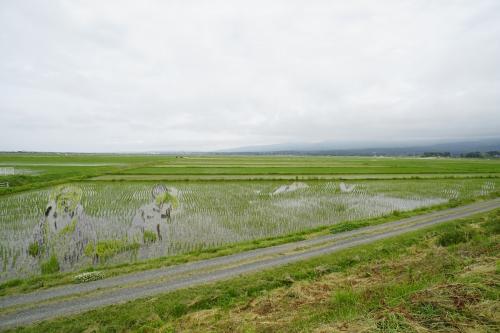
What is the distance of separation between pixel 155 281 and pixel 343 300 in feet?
17.3

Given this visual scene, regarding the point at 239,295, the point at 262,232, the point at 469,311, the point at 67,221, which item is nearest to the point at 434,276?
the point at 469,311

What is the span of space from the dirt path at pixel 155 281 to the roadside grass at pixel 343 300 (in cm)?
51

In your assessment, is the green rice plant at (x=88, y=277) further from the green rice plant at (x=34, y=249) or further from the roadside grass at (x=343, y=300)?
the green rice plant at (x=34, y=249)

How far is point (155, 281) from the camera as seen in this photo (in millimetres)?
7242

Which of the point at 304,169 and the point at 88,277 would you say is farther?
the point at 304,169

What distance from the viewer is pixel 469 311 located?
3.40 m

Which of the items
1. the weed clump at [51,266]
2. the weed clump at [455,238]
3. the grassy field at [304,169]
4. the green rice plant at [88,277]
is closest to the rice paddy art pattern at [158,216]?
the weed clump at [51,266]

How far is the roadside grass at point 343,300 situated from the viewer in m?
3.55

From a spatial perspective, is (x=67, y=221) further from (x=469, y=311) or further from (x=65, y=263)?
(x=469, y=311)

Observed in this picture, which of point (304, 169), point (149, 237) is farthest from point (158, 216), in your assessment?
point (304, 169)

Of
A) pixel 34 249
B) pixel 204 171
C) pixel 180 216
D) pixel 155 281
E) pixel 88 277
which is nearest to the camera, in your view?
pixel 155 281

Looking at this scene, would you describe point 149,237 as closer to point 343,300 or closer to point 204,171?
point 343,300

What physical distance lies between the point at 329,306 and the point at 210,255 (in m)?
5.25

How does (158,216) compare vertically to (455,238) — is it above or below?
below
